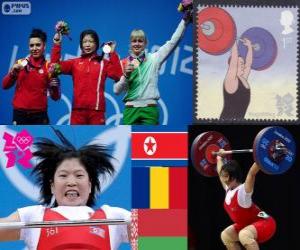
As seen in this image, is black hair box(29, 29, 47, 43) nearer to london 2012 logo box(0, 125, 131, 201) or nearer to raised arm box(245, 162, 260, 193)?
london 2012 logo box(0, 125, 131, 201)

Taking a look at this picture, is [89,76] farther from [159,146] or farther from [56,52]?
[159,146]

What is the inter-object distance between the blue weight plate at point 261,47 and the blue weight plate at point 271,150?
685 millimetres

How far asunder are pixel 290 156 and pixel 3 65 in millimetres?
2980

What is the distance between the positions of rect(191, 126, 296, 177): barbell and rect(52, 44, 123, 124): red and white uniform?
1.03 meters

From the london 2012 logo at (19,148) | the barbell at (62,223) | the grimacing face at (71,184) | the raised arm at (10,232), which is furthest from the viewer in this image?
the london 2012 logo at (19,148)

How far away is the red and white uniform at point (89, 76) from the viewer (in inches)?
421

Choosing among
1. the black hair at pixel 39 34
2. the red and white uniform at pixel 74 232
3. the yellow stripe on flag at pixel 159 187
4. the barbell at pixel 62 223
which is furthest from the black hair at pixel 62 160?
the black hair at pixel 39 34

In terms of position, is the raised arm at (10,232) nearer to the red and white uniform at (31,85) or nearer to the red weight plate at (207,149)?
the red and white uniform at (31,85)

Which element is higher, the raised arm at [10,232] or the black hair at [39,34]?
the black hair at [39,34]

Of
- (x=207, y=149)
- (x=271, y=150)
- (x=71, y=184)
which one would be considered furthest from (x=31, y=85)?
(x=271, y=150)

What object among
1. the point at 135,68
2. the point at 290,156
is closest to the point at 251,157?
the point at 290,156

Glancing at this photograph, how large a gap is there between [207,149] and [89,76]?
1340mm

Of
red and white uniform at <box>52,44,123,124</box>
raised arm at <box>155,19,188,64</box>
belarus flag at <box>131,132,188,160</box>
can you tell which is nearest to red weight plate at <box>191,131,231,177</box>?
belarus flag at <box>131,132,188,160</box>

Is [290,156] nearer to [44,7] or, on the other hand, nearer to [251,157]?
[251,157]
